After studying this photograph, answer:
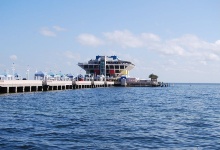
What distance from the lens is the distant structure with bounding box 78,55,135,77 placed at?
187000mm

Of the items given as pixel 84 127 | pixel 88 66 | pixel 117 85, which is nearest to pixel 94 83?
pixel 117 85

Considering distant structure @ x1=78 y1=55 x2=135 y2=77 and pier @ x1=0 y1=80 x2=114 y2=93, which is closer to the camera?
pier @ x1=0 y1=80 x2=114 y2=93

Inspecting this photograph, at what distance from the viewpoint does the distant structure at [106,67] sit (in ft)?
614

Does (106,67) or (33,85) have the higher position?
(106,67)

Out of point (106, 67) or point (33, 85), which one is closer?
point (33, 85)

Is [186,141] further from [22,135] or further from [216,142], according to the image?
[22,135]

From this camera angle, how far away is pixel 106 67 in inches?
7426

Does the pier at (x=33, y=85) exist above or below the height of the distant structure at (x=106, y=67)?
below

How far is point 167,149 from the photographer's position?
58.6 ft

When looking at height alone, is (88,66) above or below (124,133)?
above

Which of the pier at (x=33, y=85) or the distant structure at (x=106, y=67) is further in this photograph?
the distant structure at (x=106, y=67)

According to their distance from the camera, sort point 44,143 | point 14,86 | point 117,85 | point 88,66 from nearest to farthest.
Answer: point 44,143
point 14,86
point 117,85
point 88,66

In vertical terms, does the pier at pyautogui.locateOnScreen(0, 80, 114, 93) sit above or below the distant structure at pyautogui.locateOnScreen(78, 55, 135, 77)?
below

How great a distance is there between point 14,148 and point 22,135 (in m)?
3.36
